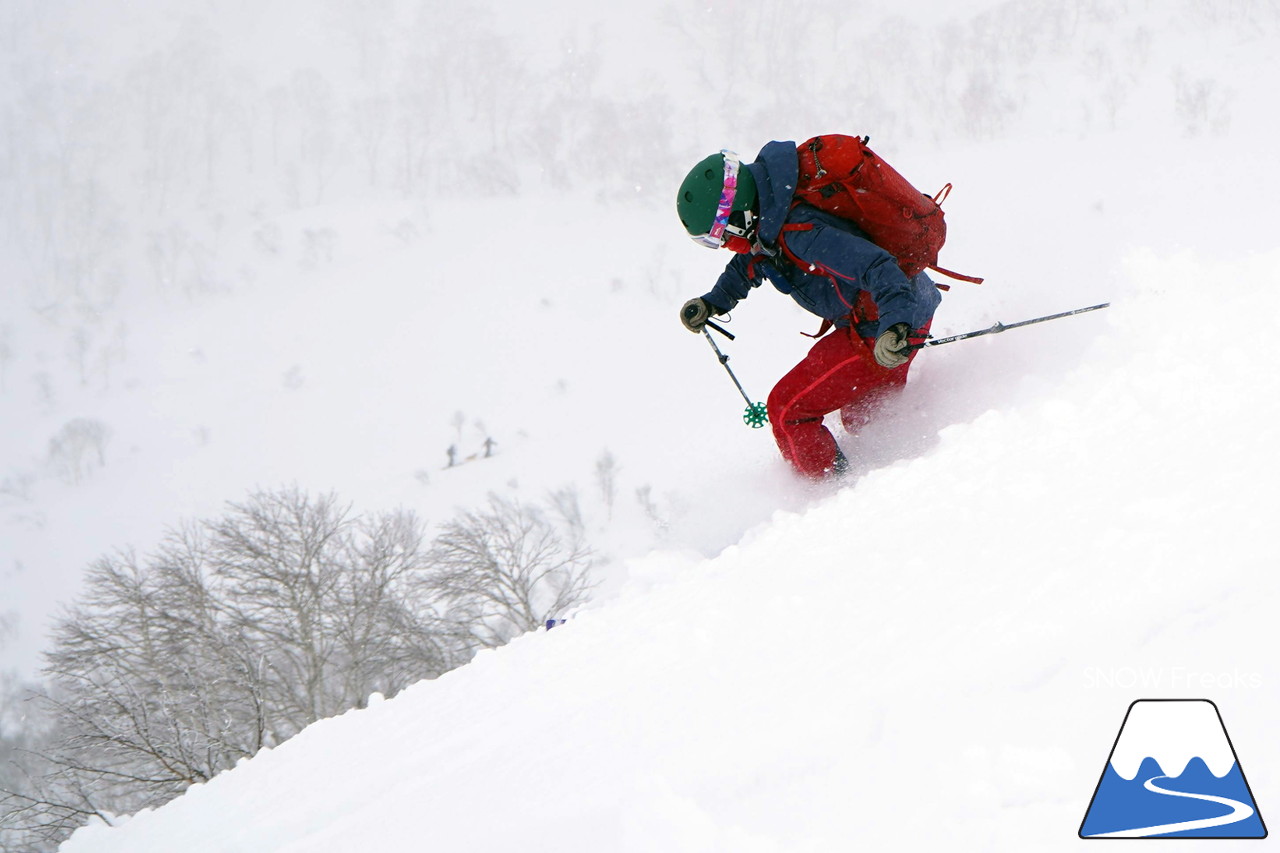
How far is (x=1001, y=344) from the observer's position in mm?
4562

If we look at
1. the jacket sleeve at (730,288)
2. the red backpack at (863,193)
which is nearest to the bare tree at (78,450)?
the jacket sleeve at (730,288)

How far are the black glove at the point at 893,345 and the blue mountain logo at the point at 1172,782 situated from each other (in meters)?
2.46

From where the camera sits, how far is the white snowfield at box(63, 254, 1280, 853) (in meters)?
1.30

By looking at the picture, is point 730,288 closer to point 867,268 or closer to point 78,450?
point 867,268

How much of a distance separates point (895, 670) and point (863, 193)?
2740 millimetres

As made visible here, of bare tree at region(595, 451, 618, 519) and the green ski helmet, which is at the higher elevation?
bare tree at region(595, 451, 618, 519)

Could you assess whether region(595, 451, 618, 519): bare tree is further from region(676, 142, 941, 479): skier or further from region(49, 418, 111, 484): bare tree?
region(49, 418, 111, 484): bare tree

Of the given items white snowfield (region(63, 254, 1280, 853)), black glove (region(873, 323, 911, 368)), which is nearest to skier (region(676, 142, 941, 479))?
black glove (region(873, 323, 911, 368))

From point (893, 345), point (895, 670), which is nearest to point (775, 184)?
point (893, 345)

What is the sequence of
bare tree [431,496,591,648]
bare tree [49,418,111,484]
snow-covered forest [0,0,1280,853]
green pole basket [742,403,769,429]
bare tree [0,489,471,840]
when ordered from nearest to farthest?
snow-covered forest [0,0,1280,853], green pole basket [742,403,769,429], bare tree [0,489,471,840], bare tree [431,496,591,648], bare tree [49,418,111,484]

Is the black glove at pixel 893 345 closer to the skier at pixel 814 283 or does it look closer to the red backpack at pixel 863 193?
the skier at pixel 814 283

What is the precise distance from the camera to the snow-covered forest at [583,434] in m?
1.58

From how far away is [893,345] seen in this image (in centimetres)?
363

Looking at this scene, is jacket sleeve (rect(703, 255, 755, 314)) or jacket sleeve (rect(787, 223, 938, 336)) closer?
jacket sleeve (rect(787, 223, 938, 336))
